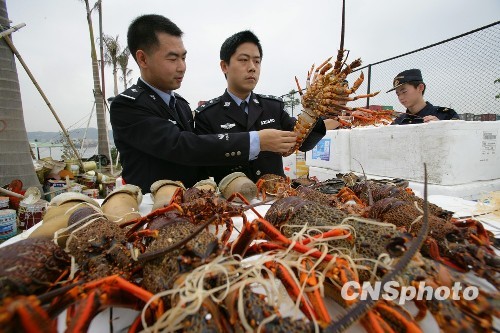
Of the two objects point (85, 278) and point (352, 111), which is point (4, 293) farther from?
point (352, 111)

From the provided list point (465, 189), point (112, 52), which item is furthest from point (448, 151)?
point (112, 52)

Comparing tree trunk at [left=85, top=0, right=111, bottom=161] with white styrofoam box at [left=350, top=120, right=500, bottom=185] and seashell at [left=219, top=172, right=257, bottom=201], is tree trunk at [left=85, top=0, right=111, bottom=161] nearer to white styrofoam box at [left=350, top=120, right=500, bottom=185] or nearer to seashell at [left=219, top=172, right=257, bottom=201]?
seashell at [left=219, top=172, right=257, bottom=201]

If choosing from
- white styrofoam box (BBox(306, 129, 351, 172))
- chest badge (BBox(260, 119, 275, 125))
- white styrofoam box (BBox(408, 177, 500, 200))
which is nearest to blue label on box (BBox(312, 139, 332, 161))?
white styrofoam box (BBox(306, 129, 351, 172))

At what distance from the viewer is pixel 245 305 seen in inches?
30.4

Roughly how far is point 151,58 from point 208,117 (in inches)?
38.7

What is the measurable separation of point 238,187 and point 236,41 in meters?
2.00

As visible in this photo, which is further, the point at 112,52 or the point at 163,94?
the point at 112,52

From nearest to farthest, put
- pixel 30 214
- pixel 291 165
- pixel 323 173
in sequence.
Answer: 1. pixel 30 214
2. pixel 323 173
3. pixel 291 165

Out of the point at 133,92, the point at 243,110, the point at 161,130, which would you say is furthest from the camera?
the point at 243,110

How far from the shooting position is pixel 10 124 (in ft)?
14.1

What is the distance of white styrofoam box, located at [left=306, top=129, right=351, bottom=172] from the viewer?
4.58 meters

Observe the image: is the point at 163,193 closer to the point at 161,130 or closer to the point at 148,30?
the point at 161,130

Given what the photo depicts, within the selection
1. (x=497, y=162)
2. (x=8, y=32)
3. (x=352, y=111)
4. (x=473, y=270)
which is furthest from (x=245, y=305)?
(x=8, y=32)

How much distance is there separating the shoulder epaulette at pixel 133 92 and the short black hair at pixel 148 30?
1.32 feet
